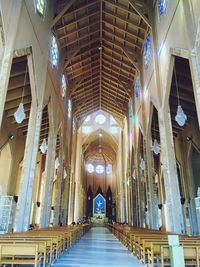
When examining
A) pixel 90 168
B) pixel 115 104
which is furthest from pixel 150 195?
pixel 90 168

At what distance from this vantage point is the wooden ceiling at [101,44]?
13172mm

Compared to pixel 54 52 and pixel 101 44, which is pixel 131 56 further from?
pixel 54 52

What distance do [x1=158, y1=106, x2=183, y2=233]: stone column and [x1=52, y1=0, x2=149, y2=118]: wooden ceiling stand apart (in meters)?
6.11

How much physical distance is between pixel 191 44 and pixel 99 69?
13.2 metres

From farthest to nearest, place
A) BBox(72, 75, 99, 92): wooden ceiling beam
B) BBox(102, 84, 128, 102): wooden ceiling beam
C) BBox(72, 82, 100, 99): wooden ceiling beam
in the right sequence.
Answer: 1. BBox(102, 84, 128, 102): wooden ceiling beam
2. BBox(72, 82, 100, 99): wooden ceiling beam
3. BBox(72, 75, 99, 92): wooden ceiling beam

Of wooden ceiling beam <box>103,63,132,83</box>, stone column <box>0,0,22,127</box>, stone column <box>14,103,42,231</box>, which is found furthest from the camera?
wooden ceiling beam <box>103,63,132,83</box>

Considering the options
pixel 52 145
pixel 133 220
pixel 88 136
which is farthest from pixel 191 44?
pixel 88 136

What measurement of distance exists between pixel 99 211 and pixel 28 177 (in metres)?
29.4

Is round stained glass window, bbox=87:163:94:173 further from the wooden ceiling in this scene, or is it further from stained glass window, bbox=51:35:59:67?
stained glass window, bbox=51:35:59:67

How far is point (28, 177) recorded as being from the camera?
8992mm

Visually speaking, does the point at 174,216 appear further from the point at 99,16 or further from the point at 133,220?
the point at 99,16

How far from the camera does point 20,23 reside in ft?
24.9

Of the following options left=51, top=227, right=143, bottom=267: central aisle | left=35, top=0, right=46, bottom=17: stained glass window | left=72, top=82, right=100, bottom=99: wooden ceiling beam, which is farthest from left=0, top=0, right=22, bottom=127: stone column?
left=72, top=82, right=100, bottom=99: wooden ceiling beam

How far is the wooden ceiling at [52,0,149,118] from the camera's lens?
1317cm
